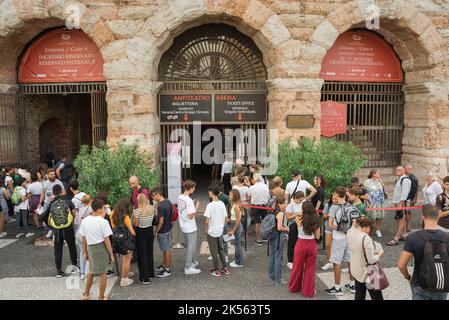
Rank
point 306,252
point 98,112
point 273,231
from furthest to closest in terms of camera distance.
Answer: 1. point 98,112
2. point 273,231
3. point 306,252

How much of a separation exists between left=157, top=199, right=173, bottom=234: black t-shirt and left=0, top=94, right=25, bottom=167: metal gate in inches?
282

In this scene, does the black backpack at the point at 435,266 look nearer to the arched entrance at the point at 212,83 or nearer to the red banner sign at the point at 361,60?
the arched entrance at the point at 212,83

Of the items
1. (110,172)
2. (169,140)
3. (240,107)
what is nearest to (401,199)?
(240,107)

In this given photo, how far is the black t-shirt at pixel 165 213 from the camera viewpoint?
6.38m

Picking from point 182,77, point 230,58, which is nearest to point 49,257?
point 182,77

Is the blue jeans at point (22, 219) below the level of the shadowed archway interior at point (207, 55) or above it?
below

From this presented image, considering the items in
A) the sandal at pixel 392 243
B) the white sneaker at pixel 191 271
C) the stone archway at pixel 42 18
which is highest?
the stone archway at pixel 42 18

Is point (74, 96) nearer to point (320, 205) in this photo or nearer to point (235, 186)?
point (235, 186)

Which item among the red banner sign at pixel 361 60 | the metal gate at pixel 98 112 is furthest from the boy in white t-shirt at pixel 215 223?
the red banner sign at pixel 361 60

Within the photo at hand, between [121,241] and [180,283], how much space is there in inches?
46.1

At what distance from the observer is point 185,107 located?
1117cm

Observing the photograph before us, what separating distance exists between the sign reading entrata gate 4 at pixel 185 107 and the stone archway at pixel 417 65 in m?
3.39

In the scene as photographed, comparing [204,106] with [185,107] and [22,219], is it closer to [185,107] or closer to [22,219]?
[185,107]
